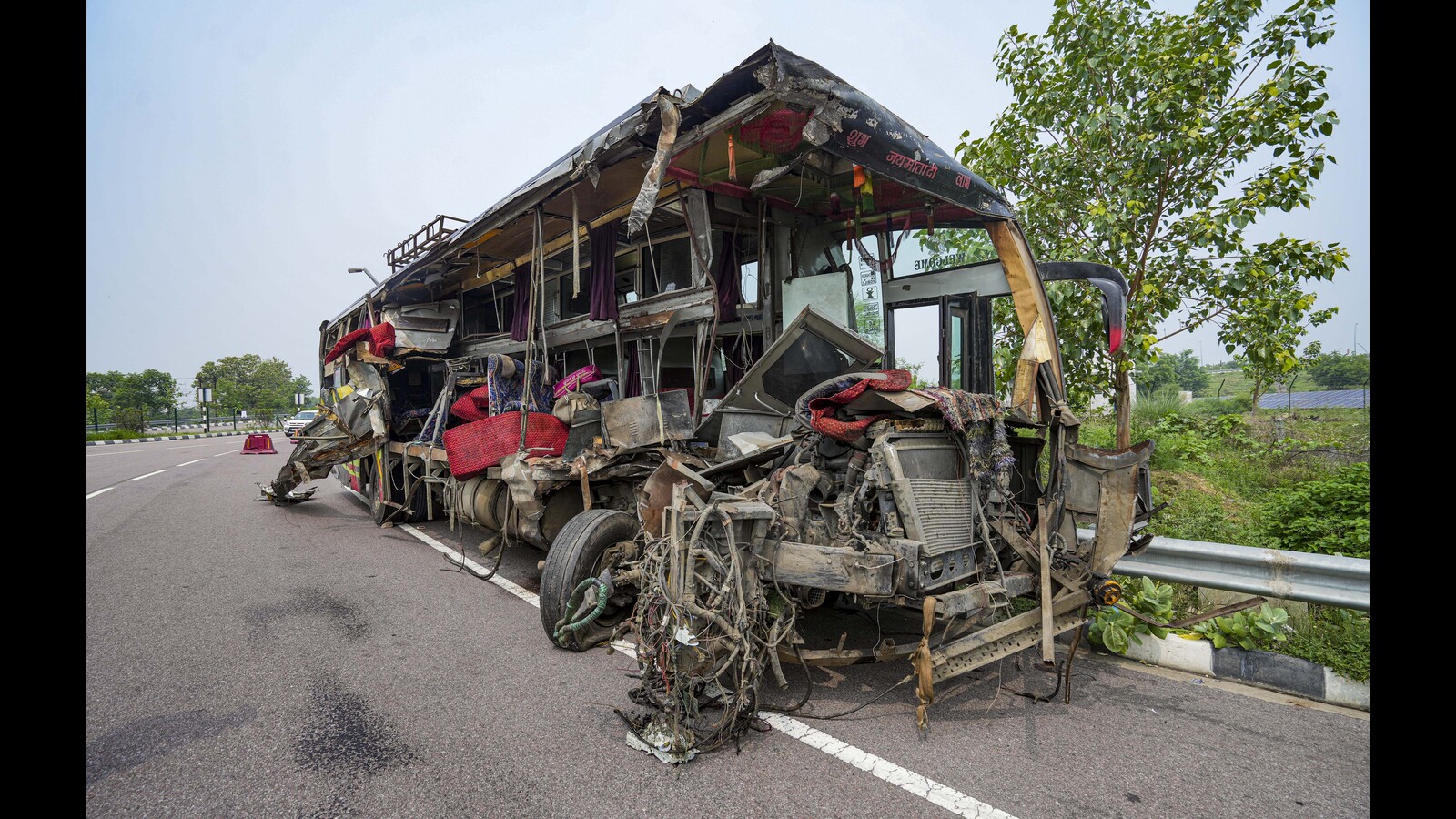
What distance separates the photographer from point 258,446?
73.2 ft

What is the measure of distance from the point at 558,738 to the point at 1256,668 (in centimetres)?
379

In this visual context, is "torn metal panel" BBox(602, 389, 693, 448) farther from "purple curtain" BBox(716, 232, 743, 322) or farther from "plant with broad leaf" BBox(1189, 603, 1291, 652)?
"plant with broad leaf" BBox(1189, 603, 1291, 652)

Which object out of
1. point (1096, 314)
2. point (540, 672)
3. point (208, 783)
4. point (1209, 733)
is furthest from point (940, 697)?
point (1096, 314)

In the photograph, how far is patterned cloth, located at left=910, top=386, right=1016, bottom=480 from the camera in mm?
3670

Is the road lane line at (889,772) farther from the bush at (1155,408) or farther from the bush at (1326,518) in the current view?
the bush at (1155,408)

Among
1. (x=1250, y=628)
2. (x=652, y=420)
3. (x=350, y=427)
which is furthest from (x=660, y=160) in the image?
(x=350, y=427)

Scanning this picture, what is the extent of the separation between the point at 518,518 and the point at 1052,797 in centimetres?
459

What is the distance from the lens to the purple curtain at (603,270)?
299 inches

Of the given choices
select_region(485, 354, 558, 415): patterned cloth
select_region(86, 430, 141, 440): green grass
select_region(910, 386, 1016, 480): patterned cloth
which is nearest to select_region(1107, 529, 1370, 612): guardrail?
select_region(910, 386, 1016, 480): patterned cloth

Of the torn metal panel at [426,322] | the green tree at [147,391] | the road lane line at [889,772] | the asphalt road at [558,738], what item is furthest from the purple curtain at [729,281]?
the green tree at [147,391]

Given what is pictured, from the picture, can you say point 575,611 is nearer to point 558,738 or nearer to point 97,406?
point 558,738

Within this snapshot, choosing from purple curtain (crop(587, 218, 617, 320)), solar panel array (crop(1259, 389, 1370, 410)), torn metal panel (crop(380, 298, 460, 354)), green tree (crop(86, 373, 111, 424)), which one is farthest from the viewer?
green tree (crop(86, 373, 111, 424))

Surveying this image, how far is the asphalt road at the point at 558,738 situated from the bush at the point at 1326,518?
2.22 meters

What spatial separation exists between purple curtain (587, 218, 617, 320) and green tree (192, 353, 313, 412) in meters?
51.0
